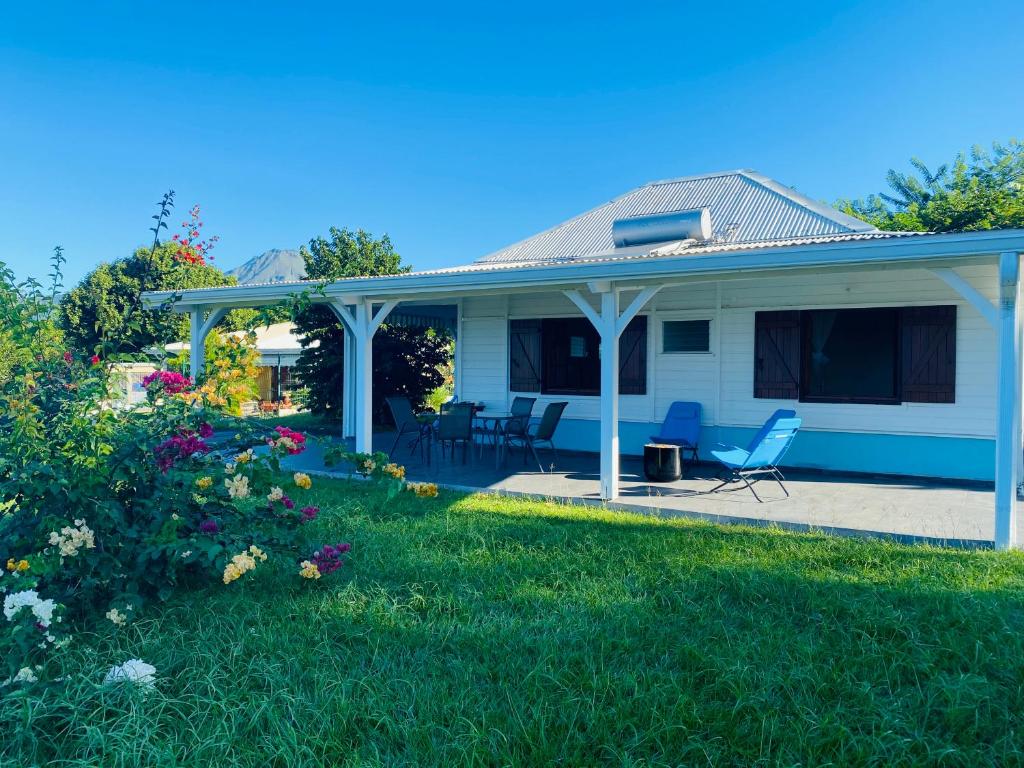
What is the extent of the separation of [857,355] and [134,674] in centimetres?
827

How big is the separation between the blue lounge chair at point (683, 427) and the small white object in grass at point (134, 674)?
6877mm

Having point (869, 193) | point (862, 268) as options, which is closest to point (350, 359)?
point (862, 268)

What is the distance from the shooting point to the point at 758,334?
29.4 ft

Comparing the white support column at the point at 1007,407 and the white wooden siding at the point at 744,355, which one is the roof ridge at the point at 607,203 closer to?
the white wooden siding at the point at 744,355

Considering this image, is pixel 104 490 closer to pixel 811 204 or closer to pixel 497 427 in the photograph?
pixel 497 427

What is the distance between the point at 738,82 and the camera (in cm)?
1922

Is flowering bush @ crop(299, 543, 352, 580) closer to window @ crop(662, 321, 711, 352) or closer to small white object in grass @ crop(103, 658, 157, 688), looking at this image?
small white object in grass @ crop(103, 658, 157, 688)

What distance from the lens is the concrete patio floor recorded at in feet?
18.7

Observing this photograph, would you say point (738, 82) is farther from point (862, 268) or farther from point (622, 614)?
point (622, 614)

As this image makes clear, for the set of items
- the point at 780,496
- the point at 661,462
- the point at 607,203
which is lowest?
the point at 780,496

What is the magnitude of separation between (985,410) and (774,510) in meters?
3.31

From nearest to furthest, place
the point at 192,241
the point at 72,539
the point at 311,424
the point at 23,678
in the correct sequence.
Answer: the point at 23,678, the point at 72,539, the point at 192,241, the point at 311,424

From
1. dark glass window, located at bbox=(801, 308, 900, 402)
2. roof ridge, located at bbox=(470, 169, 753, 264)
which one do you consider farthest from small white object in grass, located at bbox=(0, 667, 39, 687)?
roof ridge, located at bbox=(470, 169, 753, 264)

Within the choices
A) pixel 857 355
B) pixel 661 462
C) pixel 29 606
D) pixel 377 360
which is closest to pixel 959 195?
pixel 857 355
